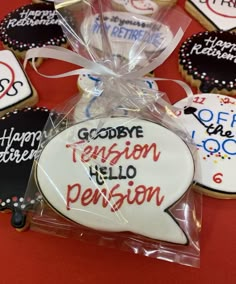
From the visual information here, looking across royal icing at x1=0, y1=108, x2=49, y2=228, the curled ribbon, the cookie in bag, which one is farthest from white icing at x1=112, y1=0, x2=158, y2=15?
royal icing at x1=0, y1=108, x2=49, y2=228

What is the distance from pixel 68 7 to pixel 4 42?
0.24 metres

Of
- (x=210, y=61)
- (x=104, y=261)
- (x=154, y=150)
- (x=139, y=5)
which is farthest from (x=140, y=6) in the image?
(x=104, y=261)

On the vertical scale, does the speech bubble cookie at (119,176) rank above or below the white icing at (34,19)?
below

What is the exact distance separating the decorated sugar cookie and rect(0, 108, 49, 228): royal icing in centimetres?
4

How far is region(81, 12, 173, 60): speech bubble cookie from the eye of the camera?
3.17 ft

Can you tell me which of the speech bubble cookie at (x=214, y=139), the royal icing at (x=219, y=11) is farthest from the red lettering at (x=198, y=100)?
the royal icing at (x=219, y=11)

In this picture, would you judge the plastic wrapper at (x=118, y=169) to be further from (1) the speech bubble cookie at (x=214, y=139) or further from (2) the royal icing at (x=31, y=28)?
(2) the royal icing at (x=31, y=28)

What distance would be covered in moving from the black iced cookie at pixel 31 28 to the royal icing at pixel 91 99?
193mm

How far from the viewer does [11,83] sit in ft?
3.28

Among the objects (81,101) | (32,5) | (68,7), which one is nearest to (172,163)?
(81,101)

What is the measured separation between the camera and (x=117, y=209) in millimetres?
759

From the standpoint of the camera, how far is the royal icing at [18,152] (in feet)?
2.73

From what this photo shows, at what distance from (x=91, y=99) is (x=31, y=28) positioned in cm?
32

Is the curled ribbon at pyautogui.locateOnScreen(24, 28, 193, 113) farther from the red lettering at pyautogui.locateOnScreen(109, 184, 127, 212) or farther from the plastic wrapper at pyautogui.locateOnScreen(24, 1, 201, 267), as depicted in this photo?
the red lettering at pyautogui.locateOnScreen(109, 184, 127, 212)
